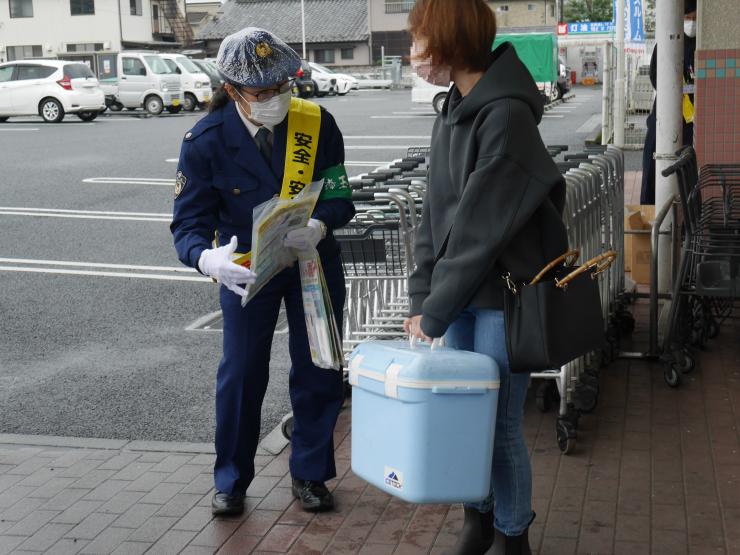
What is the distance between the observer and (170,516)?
14.5ft

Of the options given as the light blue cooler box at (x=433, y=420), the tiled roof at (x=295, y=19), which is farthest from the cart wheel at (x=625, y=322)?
the tiled roof at (x=295, y=19)

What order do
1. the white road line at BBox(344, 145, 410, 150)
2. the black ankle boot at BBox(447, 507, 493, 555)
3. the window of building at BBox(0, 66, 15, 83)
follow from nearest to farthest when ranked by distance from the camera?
the black ankle boot at BBox(447, 507, 493, 555), the white road line at BBox(344, 145, 410, 150), the window of building at BBox(0, 66, 15, 83)

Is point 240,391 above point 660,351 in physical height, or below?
above

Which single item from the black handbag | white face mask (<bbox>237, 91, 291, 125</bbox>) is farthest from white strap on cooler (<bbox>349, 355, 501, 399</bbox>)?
white face mask (<bbox>237, 91, 291, 125</bbox>)

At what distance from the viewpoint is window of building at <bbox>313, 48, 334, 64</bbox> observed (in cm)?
6938

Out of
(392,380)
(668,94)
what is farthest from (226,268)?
(668,94)

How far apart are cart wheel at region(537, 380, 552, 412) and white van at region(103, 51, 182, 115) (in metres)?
28.1

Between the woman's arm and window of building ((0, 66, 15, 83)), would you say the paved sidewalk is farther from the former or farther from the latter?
window of building ((0, 66, 15, 83))

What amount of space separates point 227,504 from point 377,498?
2.02 feet

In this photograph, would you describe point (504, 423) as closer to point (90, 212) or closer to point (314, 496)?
point (314, 496)

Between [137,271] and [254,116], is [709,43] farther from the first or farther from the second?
[137,271]

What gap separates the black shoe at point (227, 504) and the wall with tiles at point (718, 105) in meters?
4.48

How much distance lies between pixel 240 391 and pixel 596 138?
1679cm

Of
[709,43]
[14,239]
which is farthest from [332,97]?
[709,43]
